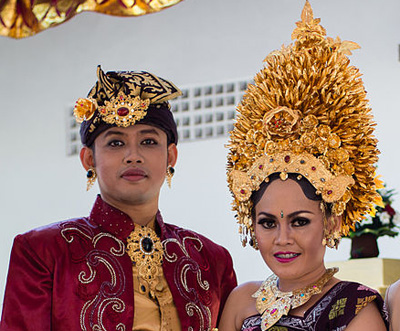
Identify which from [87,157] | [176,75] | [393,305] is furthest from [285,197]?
[176,75]

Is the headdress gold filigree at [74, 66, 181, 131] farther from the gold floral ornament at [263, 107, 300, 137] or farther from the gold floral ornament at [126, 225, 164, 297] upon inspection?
the gold floral ornament at [263, 107, 300, 137]

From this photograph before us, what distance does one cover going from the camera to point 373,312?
234 centimetres

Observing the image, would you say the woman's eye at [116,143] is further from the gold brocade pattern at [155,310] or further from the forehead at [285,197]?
the forehead at [285,197]

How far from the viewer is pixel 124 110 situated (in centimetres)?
287

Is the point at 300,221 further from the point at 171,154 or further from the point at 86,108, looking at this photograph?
the point at 86,108

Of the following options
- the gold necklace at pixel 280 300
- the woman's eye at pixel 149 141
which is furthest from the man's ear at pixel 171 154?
the gold necklace at pixel 280 300

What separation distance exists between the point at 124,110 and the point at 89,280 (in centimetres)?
58

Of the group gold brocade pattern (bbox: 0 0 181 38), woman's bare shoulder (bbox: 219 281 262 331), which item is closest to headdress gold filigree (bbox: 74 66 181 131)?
woman's bare shoulder (bbox: 219 281 262 331)

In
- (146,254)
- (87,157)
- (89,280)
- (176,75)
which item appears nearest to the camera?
(89,280)

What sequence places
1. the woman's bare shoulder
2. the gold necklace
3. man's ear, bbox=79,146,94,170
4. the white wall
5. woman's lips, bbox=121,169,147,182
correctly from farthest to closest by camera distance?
the white wall, man's ear, bbox=79,146,94,170, woman's lips, bbox=121,169,147,182, the woman's bare shoulder, the gold necklace

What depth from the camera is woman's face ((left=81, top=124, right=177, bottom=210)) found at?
9.36ft

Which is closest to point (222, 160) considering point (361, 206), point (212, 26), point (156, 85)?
point (212, 26)

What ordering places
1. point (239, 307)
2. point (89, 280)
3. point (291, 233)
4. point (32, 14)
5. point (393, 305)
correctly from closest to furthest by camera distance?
point (393, 305) → point (291, 233) → point (239, 307) → point (89, 280) → point (32, 14)

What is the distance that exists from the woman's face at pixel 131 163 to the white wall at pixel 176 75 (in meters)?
3.10
